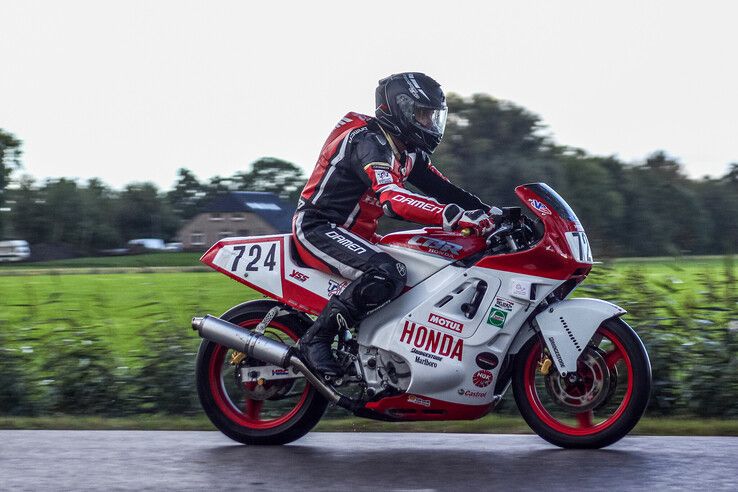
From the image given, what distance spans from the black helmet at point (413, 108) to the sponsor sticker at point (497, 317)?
3.54 ft

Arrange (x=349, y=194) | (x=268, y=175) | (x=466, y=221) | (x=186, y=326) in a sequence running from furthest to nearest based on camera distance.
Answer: (x=268, y=175) < (x=186, y=326) < (x=349, y=194) < (x=466, y=221)

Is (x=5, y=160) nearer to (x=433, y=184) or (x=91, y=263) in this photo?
(x=91, y=263)

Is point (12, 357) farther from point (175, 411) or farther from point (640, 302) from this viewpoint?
point (640, 302)

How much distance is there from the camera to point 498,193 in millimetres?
41094

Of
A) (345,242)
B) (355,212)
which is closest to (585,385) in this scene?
(345,242)

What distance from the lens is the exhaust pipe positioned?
6.13 metres

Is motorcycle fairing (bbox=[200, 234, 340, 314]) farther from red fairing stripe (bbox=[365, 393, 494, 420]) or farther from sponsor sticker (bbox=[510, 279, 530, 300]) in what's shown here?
sponsor sticker (bbox=[510, 279, 530, 300])

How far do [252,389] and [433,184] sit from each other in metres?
1.70

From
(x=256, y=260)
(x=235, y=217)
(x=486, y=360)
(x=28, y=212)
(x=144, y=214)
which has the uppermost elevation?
(x=144, y=214)

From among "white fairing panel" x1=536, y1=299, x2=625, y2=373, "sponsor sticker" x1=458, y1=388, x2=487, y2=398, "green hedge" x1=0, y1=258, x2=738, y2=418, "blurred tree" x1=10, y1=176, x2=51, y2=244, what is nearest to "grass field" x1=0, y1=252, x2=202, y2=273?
"blurred tree" x1=10, y1=176, x2=51, y2=244

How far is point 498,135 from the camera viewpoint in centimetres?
4603

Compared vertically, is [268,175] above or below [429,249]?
above

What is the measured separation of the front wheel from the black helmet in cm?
133

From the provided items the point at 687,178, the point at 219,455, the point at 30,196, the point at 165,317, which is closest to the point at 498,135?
the point at 30,196
